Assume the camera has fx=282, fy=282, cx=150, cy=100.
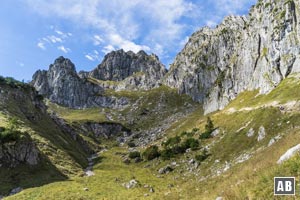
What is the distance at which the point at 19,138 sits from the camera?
61.2m

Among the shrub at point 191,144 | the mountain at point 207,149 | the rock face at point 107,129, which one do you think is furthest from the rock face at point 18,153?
the rock face at point 107,129

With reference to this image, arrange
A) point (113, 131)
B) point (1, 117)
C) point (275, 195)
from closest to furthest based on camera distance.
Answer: point (275, 195) → point (1, 117) → point (113, 131)

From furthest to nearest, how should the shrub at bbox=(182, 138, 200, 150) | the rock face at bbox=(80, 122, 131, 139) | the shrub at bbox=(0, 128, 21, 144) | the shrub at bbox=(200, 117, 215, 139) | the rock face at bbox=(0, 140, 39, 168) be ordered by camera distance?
the rock face at bbox=(80, 122, 131, 139) < the shrub at bbox=(200, 117, 215, 139) < the shrub at bbox=(182, 138, 200, 150) < the shrub at bbox=(0, 128, 21, 144) < the rock face at bbox=(0, 140, 39, 168)

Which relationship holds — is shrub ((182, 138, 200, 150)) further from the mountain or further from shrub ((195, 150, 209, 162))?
shrub ((195, 150, 209, 162))

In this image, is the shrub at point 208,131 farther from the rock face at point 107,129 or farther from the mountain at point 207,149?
the rock face at point 107,129

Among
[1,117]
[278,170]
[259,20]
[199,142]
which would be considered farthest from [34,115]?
[259,20]

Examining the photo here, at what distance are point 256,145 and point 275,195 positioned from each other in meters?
44.3

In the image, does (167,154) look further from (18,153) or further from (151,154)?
(18,153)

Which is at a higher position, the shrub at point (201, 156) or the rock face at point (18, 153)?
the shrub at point (201, 156)

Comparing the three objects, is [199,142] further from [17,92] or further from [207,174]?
[17,92]

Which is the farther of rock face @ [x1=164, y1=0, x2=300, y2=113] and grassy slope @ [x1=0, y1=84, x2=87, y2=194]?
rock face @ [x1=164, y1=0, x2=300, y2=113]

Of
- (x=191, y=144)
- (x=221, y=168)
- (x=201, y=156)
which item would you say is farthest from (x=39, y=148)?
(x=221, y=168)

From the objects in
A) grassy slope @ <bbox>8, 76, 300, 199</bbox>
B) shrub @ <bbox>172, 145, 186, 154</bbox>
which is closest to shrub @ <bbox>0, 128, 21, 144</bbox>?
grassy slope @ <bbox>8, 76, 300, 199</bbox>

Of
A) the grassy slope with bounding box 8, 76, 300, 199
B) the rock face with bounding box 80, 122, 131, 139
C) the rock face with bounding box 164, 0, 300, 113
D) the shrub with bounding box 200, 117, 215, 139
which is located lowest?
the grassy slope with bounding box 8, 76, 300, 199
